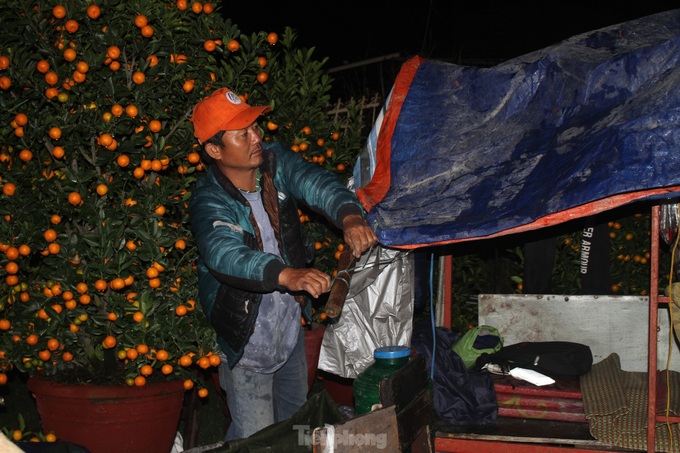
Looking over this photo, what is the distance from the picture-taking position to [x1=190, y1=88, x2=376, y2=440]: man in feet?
11.4

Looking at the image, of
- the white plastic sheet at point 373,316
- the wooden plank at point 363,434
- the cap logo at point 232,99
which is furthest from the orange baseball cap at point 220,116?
the wooden plank at point 363,434

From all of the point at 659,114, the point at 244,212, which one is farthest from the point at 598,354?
the point at 244,212

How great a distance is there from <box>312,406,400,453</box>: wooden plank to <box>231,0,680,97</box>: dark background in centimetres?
479

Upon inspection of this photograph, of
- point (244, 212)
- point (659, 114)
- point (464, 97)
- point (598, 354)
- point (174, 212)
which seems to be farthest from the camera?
point (598, 354)

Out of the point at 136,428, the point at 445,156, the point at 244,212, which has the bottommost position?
the point at 136,428

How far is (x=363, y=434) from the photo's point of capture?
2996 millimetres

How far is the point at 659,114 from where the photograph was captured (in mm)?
2953

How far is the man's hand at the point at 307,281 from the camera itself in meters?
2.92

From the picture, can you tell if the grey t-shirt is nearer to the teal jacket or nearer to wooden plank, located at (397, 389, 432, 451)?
the teal jacket

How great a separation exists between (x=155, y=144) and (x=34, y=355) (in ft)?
4.54

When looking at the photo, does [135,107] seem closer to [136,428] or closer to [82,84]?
[82,84]

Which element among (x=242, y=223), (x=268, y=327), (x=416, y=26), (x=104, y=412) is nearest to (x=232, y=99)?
(x=242, y=223)

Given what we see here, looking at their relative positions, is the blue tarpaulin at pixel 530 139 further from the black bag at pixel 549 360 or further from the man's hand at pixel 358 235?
the black bag at pixel 549 360

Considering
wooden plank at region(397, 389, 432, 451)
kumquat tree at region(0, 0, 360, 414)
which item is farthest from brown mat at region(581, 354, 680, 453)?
kumquat tree at region(0, 0, 360, 414)
